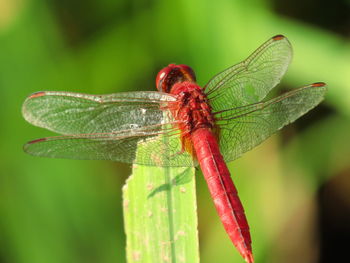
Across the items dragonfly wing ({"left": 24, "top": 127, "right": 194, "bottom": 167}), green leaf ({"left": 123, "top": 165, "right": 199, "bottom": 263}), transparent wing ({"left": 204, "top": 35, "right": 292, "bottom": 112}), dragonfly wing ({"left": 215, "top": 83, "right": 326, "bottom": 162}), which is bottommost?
green leaf ({"left": 123, "top": 165, "right": 199, "bottom": 263})

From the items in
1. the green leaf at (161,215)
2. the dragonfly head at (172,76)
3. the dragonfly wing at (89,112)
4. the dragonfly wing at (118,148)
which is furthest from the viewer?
the dragonfly head at (172,76)

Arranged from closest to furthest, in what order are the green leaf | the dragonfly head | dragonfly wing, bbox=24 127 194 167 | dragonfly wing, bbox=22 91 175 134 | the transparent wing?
1. the green leaf
2. dragonfly wing, bbox=24 127 194 167
3. dragonfly wing, bbox=22 91 175 134
4. the transparent wing
5. the dragonfly head

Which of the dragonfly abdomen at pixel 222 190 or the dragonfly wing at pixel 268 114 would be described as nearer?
the dragonfly abdomen at pixel 222 190

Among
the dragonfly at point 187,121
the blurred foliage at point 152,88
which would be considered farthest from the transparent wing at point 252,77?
the blurred foliage at point 152,88

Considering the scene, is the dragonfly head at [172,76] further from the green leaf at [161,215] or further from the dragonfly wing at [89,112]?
the green leaf at [161,215]

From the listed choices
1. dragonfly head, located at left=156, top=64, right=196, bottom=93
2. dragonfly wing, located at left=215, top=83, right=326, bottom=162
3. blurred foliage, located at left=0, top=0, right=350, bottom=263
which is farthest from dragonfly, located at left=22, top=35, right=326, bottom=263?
blurred foliage, located at left=0, top=0, right=350, bottom=263

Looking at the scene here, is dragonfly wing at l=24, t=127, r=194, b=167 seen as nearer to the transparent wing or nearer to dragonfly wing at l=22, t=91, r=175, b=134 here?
dragonfly wing at l=22, t=91, r=175, b=134

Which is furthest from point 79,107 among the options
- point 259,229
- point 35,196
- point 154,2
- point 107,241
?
point 259,229
